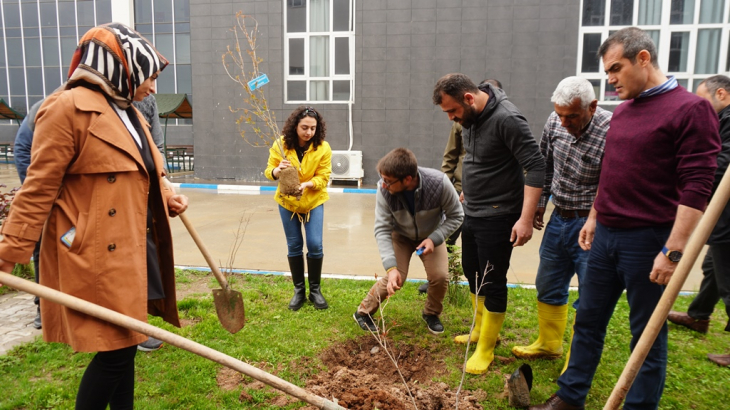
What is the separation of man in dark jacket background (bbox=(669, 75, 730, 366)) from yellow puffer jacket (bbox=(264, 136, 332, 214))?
9.43ft

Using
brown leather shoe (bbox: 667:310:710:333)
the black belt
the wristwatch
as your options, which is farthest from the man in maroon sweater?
brown leather shoe (bbox: 667:310:710:333)

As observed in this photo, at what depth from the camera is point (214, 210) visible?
9312 millimetres

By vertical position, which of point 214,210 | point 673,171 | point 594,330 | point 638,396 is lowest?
point 214,210

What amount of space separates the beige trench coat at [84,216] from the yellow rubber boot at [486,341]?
212cm

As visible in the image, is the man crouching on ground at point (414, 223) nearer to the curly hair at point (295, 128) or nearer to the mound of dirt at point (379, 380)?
the mound of dirt at point (379, 380)

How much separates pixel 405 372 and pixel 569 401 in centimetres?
106

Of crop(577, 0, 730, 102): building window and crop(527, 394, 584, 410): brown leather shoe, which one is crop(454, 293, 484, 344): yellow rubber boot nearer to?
crop(527, 394, 584, 410): brown leather shoe

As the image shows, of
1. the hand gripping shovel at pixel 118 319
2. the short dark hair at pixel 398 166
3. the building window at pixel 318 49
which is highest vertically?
the building window at pixel 318 49

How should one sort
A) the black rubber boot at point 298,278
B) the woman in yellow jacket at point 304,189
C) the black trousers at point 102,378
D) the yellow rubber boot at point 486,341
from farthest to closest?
the black rubber boot at point 298,278 < the woman in yellow jacket at point 304,189 < the yellow rubber boot at point 486,341 < the black trousers at point 102,378

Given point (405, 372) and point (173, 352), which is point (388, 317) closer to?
point (405, 372)

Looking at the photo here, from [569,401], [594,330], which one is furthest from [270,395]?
[594,330]

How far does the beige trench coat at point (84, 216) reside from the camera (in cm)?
181

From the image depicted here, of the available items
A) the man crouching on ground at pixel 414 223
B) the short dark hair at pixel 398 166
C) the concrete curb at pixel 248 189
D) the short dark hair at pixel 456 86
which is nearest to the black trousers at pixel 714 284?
the man crouching on ground at pixel 414 223

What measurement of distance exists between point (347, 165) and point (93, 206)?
1081 centimetres
